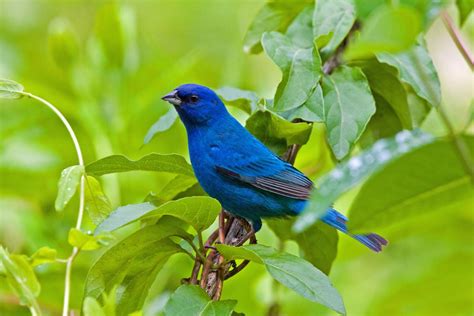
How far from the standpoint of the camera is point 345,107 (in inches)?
81.3

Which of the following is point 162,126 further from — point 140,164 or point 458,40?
point 458,40

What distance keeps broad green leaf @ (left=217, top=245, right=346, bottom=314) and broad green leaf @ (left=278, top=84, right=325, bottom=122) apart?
15.7 inches

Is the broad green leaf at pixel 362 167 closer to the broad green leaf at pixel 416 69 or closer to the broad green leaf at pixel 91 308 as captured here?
the broad green leaf at pixel 91 308

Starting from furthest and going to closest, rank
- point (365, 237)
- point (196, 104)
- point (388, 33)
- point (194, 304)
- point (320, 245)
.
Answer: point (196, 104)
point (365, 237)
point (320, 245)
point (194, 304)
point (388, 33)

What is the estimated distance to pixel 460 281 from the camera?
3.03 metres

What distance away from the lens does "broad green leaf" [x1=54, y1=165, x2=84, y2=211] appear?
1548mm

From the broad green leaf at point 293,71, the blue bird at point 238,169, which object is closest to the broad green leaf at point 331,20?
the broad green leaf at point 293,71

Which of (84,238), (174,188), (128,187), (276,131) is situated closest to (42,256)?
(84,238)

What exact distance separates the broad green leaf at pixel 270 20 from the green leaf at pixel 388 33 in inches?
51.0

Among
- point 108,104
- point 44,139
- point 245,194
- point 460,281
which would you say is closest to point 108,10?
point 108,104

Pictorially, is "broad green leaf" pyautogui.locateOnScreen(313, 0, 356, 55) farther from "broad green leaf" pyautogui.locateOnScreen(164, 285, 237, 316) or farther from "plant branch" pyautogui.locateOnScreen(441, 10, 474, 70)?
"broad green leaf" pyautogui.locateOnScreen(164, 285, 237, 316)

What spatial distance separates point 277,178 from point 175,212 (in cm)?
81

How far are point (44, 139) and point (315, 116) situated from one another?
1.48 m

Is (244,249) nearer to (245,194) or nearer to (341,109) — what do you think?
(341,109)
